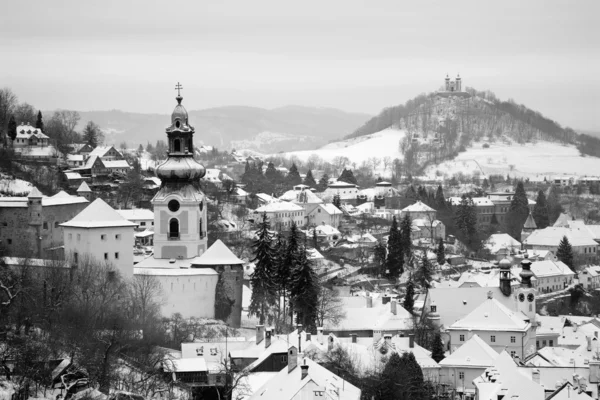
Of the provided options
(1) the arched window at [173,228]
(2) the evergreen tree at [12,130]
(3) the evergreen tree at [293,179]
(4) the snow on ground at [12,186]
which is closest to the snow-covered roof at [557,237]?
(3) the evergreen tree at [293,179]

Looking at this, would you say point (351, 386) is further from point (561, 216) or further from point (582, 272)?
point (561, 216)

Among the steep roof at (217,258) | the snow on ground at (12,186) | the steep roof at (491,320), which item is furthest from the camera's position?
the snow on ground at (12,186)

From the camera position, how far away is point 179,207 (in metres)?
65.8

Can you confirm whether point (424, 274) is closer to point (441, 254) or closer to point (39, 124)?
point (441, 254)

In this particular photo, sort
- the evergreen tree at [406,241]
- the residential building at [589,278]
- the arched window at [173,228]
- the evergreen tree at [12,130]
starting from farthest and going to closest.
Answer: the residential building at [589,278] → the evergreen tree at [406,241] → the evergreen tree at [12,130] → the arched window at [173,228]

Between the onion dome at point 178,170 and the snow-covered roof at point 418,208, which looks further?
the snow-covered roof at point 418,208

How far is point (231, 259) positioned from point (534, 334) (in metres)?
16.3

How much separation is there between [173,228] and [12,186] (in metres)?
17.1

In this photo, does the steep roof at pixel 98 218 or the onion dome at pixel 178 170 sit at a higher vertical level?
the onion dome at pixel 178 170

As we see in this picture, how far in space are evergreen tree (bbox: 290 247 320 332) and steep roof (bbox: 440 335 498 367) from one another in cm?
742

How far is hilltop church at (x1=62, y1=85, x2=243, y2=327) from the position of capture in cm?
5897

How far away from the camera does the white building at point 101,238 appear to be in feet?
192

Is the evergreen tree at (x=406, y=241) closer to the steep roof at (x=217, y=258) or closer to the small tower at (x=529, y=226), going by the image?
the small tower at (x=529, y=226)

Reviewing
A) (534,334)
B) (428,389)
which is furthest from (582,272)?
(428,389)
